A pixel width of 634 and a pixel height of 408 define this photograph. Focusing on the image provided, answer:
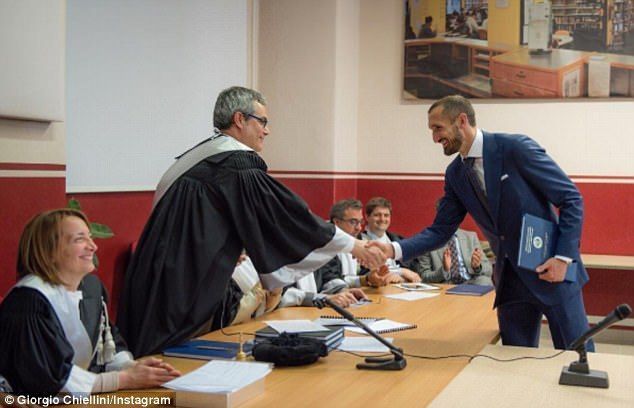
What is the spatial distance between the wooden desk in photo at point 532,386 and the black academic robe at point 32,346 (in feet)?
3.48

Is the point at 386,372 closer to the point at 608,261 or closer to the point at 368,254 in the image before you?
the point at 368,254

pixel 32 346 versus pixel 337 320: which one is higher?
pixel 32 346

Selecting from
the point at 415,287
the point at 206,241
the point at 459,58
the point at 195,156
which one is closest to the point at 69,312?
the point at 206,241

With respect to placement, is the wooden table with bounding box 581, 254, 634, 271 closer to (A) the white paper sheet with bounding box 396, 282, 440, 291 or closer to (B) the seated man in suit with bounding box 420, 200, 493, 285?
(B) the seated man in suit with bounding box 420, 200, 493, 285

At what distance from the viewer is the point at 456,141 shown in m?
3.71

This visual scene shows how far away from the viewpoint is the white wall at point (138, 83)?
198 inches

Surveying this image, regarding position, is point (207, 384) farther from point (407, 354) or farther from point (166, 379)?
point (407, 354)

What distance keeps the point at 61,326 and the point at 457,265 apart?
178 inches

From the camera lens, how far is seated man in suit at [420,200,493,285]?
6523 millimetres

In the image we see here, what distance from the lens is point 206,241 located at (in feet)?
11.3

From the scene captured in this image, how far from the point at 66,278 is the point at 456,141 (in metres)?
1.84

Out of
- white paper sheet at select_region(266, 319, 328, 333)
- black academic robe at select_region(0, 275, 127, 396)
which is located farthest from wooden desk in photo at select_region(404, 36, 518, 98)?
black academic robe at select_region(0, 275, 127, 396)

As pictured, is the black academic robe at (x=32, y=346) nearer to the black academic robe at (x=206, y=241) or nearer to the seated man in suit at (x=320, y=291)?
the black academic robe at (x=206, y=241)

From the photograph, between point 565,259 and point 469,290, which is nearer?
point 565,259
